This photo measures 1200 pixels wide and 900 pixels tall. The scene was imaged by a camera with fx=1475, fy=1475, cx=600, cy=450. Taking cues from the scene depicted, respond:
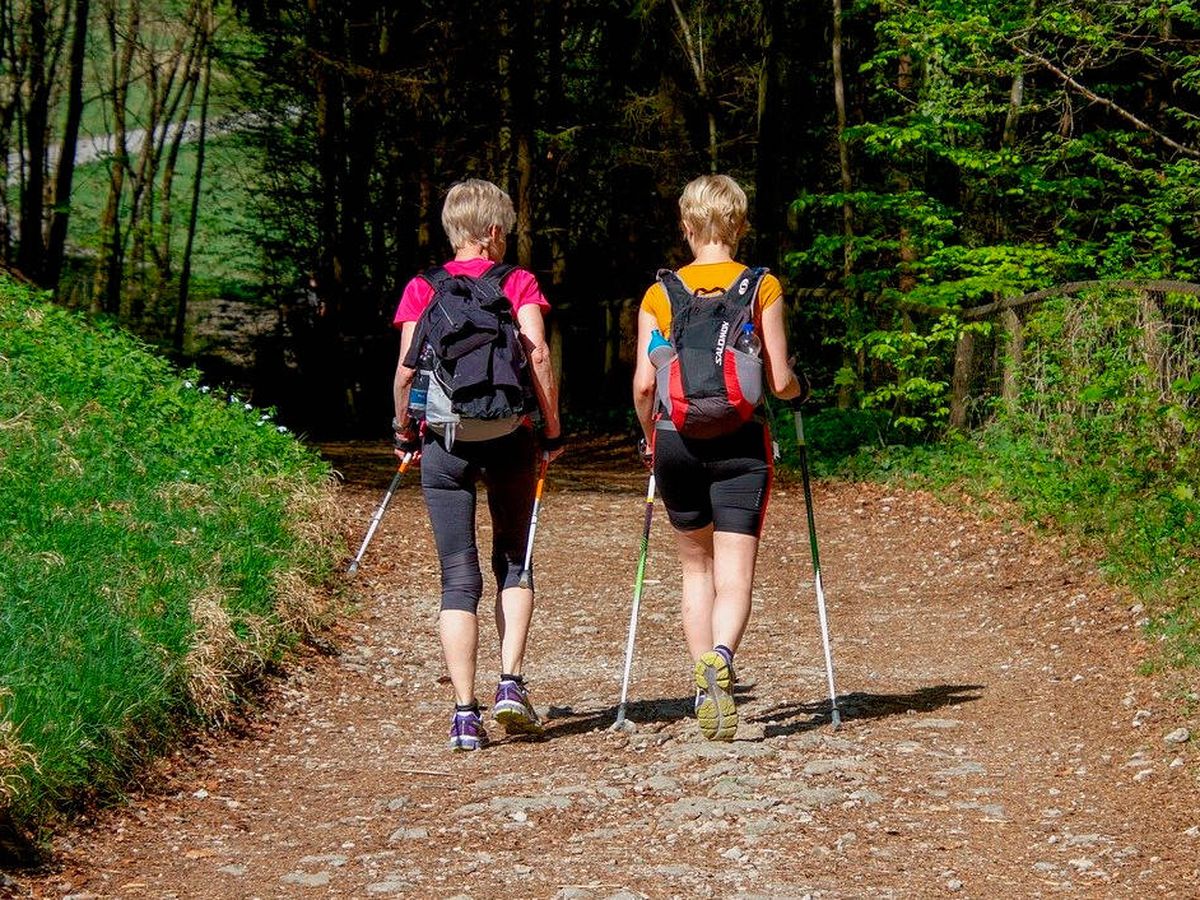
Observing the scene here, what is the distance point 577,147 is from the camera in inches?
865

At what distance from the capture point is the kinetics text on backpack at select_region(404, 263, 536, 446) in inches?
212

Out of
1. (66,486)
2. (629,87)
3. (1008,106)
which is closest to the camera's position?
(66,486)

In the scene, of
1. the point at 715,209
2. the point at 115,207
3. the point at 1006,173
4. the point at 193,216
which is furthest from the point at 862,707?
the point at 193,216

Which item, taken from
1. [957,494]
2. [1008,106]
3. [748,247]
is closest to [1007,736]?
[957,494]

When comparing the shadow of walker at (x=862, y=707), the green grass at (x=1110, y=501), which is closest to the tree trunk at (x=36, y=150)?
the green grass at (x=1110, y=501)

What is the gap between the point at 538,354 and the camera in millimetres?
5527

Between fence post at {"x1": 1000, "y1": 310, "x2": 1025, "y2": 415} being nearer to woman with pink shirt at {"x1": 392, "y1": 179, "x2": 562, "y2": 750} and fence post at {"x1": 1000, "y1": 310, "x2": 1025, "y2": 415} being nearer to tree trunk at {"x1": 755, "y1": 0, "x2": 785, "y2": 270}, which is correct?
woman with pink shirt at {"x1": 392, "y1": 179, "x2": 562, "y2": 750}

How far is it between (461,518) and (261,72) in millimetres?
20192

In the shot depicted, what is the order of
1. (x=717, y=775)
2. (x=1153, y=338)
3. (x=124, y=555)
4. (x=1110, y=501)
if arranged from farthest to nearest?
(x=1153, y=338)
(x=1110, y=501)
(x=124, y=555)
(x=717, y=775)

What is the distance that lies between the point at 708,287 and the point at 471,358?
2.96 ft

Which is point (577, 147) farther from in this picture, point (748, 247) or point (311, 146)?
point (311, 146)

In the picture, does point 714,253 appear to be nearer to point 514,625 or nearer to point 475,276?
point 475,276

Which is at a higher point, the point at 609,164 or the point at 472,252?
the point at 609,164

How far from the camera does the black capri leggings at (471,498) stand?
559 centimetres
